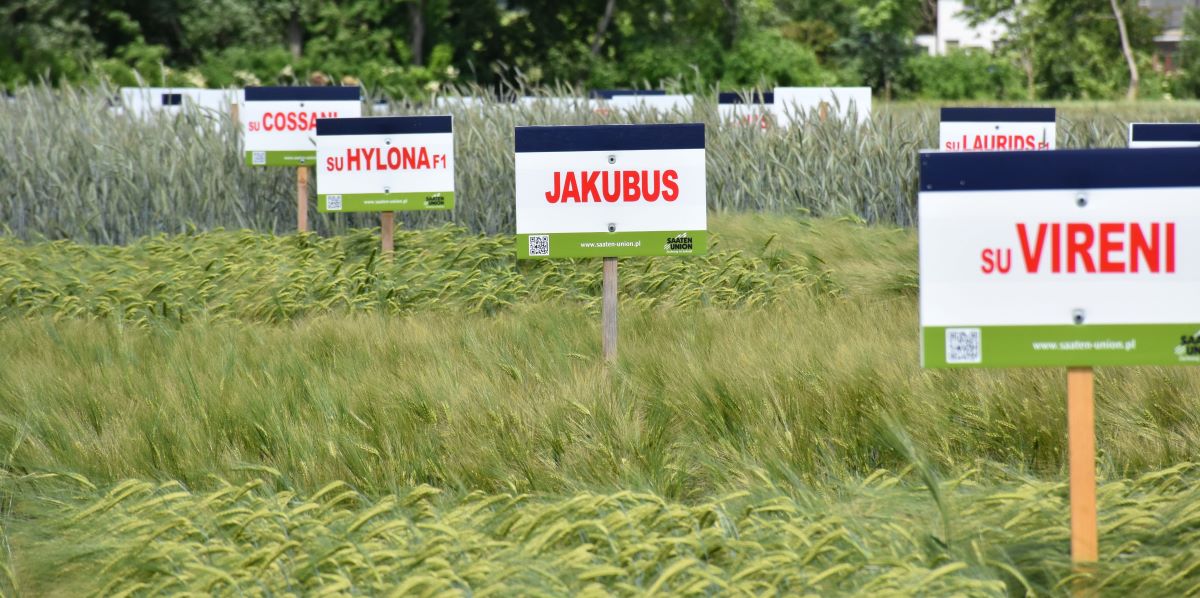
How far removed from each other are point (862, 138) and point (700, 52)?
28.7 m

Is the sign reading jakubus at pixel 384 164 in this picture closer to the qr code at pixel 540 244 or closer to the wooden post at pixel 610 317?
the qr code at pixel 540 244

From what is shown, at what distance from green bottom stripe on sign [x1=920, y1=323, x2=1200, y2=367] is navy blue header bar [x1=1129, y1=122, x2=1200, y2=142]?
5.35 meters

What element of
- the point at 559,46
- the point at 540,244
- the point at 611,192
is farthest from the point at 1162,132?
the point at 559,46

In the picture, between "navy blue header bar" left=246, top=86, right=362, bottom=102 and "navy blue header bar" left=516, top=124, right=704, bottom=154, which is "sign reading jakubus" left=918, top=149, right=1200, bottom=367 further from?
"navy blue header bar" left=246, top=86, right=362, bottom=102

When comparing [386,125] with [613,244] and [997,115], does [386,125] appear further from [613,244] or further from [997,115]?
[997,115]

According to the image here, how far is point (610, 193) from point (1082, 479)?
10.5 feet

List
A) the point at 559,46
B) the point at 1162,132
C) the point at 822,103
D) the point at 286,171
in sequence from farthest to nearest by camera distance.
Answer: the point at 559,46 → the point at 286,171 → the point at 822,103 → the point at 1162,132

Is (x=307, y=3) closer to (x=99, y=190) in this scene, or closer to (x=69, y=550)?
(x=99, y=190)

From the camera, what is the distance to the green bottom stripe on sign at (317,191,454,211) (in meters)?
8.64

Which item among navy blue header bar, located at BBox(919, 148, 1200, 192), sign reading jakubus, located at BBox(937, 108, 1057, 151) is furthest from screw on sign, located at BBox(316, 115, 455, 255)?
navy blue header bar, located at BBox(919, 148, 1200, 192)

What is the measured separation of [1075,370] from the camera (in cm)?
339

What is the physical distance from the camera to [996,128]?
32.9ft

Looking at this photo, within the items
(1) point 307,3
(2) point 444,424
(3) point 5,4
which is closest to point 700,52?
(1) point 307,3

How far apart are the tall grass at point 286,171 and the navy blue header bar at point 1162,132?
200cm
